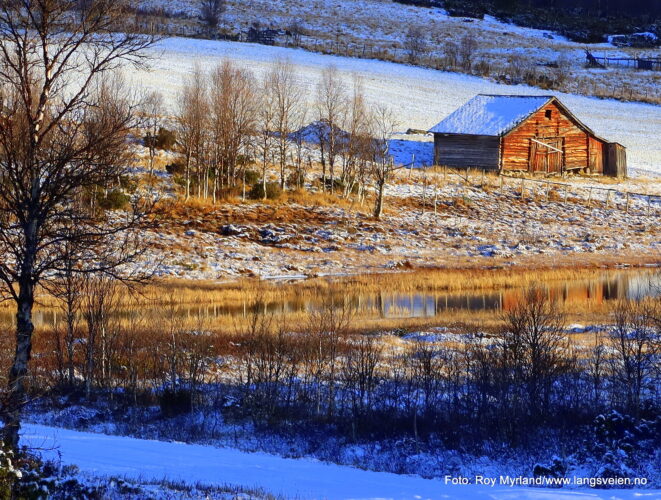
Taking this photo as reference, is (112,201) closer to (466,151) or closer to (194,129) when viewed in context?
(194,129)

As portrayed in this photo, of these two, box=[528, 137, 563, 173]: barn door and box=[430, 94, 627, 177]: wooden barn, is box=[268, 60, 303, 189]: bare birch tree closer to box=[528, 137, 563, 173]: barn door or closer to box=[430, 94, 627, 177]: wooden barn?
box=[430, 94, 627, 177]: wooden barn

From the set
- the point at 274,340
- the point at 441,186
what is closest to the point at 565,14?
the point at 441,186

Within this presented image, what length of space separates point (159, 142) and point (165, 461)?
38.5m

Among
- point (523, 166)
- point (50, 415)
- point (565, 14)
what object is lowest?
point (50, 415)

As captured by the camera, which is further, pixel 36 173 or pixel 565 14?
pixel 565 14

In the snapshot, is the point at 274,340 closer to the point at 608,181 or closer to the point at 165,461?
the point at 165,461

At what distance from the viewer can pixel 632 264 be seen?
120 feet

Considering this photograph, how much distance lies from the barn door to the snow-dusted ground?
648cm

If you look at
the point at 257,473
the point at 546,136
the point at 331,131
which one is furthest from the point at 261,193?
the point at 257,473

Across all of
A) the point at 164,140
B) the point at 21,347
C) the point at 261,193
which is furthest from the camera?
the point at 164,140

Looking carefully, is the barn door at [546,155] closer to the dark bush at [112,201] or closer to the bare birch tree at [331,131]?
the bare birch tree at [331,131]

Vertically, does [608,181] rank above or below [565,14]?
below

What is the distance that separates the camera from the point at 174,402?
15945 mm

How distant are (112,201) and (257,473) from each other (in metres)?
28.5
